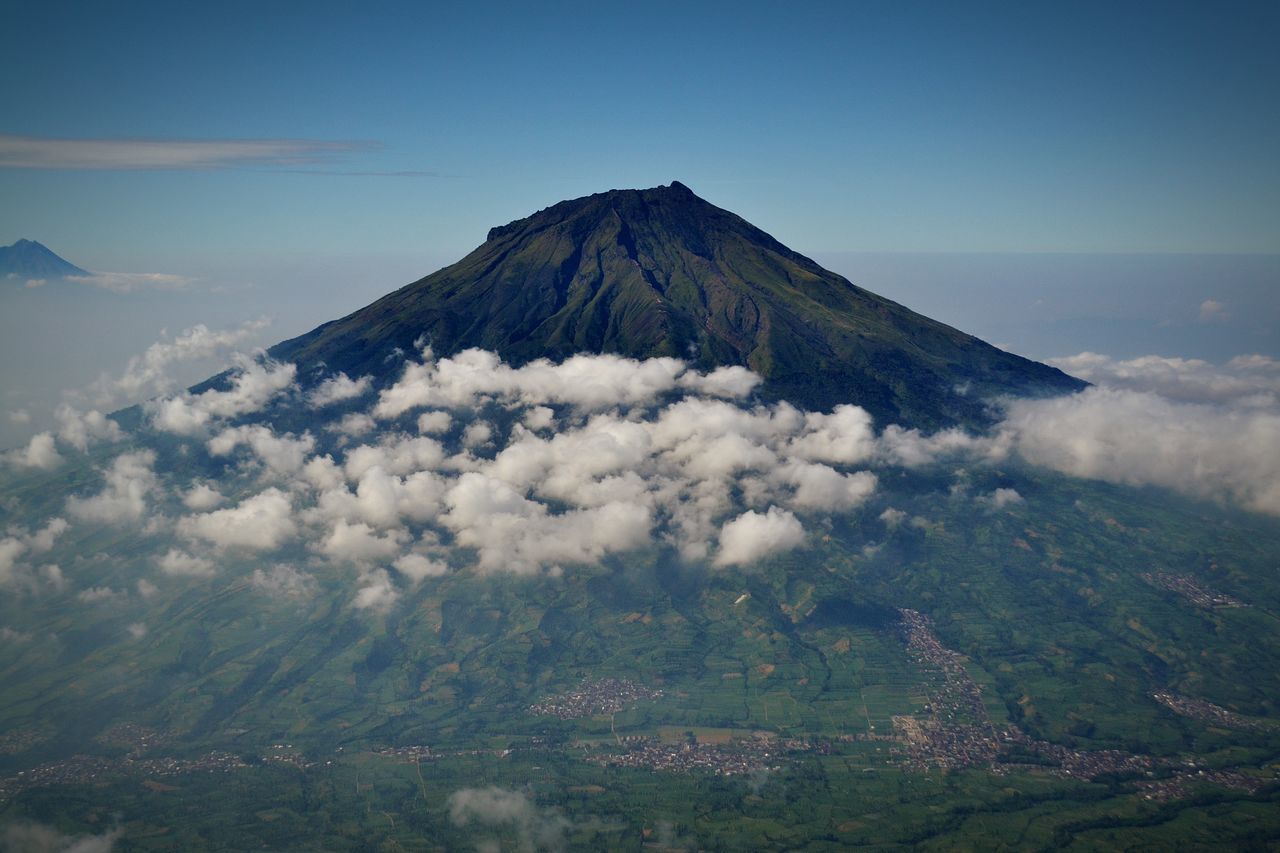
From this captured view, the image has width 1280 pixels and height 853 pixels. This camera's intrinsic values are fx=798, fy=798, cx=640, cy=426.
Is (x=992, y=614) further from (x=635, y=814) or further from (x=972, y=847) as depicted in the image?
(x=635, y=814)

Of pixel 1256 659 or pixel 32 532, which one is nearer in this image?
pixel 1256 659

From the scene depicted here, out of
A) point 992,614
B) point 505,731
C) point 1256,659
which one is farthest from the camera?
point 992,614

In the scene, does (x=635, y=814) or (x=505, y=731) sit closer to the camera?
(x=635, y=814)

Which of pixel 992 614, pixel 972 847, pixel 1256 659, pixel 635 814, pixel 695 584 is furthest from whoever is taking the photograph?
pixel 695 584

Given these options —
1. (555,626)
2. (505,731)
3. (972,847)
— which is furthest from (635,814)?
(555,626)

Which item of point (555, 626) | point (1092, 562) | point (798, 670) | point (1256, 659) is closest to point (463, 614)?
point (555, 626)

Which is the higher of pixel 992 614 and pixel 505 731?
pixel 992 614

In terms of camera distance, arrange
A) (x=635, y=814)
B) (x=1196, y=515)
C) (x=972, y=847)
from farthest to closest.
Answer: (x=1196, y=515) → (x=635, y=814) → (x=972, y=847)

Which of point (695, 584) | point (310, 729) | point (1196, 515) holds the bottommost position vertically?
point (310, 729)

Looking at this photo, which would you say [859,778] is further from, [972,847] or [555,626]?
[555,626]
